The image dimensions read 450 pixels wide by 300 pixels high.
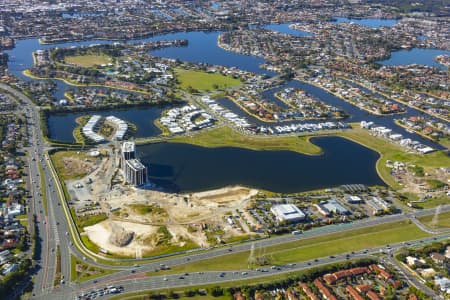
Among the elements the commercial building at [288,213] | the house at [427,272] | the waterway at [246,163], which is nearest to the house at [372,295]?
the house at [427,272]

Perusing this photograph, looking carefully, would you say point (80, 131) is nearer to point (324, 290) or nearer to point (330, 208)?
point (330, 208)

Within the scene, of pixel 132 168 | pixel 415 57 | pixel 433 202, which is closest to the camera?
pixel 132 168

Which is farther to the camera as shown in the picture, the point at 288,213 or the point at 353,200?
the point at 353,200

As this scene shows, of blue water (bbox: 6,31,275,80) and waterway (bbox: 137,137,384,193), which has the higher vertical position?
blue water (bbox: 6,31,275,80)

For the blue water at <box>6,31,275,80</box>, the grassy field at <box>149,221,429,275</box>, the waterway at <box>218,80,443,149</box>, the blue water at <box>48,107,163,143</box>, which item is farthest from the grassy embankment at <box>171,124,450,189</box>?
the blue water at <box>6,31,275,80</box>

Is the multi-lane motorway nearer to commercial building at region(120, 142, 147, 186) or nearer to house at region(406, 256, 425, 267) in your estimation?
house at region(406, 256, 425, 267)

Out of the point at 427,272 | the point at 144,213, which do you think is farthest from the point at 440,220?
the point at 144,213
